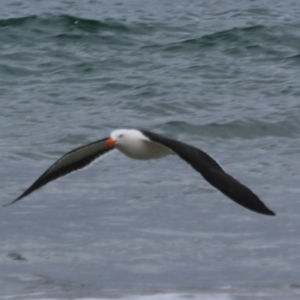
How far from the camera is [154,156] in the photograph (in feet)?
22.4

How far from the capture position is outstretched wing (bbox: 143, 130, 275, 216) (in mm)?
5809

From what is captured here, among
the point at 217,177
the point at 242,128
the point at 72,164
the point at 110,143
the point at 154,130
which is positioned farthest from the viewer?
the point at 242,128

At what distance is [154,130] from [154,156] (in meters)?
4.29

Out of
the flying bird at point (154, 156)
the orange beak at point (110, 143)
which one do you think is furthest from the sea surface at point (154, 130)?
the orange beak at point (110, 143)

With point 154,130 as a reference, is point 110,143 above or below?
below

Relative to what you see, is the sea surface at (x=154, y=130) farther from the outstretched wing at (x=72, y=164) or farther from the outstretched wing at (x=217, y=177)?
the outstretched wing at (x=217, y=177)

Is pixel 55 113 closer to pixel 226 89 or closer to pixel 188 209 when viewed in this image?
pixel 226 89

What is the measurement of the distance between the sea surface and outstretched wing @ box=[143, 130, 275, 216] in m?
0.97

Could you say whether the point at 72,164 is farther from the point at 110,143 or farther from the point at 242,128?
the point at 242,128

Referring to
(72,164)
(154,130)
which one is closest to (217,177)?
(72,164)

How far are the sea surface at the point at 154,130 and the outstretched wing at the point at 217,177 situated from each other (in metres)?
0.97

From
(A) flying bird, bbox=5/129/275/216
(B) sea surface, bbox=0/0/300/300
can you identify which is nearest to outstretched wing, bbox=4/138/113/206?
(A) flying bird, bbox=5/129/275/216

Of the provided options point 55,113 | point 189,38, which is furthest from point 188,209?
point 189,38

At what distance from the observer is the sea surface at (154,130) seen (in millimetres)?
7312
